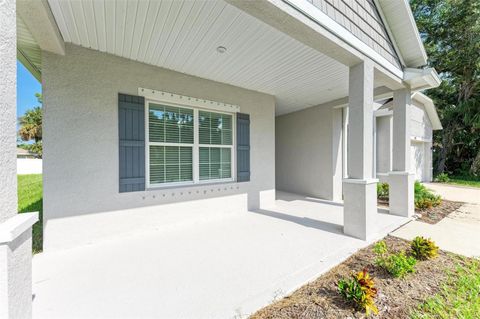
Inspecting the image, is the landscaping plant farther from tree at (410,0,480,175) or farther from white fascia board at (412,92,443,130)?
tree at (410,0,480,175)

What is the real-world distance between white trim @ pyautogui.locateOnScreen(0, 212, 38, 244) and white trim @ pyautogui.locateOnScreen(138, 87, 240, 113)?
3242 mm

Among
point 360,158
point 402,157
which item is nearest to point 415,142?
point 402,157

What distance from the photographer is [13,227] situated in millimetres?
1033

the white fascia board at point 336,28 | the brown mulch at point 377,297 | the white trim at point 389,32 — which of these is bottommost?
the brown mulch at point 377,297

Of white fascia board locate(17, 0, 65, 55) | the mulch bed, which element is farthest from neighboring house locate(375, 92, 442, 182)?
white fascia board locate(17, 0, 65, 55)

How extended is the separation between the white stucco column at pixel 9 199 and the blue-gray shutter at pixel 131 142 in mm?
2684

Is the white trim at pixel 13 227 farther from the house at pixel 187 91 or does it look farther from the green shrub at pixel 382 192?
the green shrub at pixel 382 192

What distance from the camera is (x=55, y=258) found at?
303 cm

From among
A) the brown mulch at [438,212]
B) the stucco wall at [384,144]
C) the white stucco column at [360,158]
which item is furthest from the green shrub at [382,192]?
the white stucco column at [360,158]

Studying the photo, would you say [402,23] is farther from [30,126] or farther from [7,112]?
[30,126]

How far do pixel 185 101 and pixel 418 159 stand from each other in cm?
1387

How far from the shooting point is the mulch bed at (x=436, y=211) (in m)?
4.98

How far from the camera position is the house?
2.84m

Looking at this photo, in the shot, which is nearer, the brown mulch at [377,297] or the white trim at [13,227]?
the white trim at [13,227]
